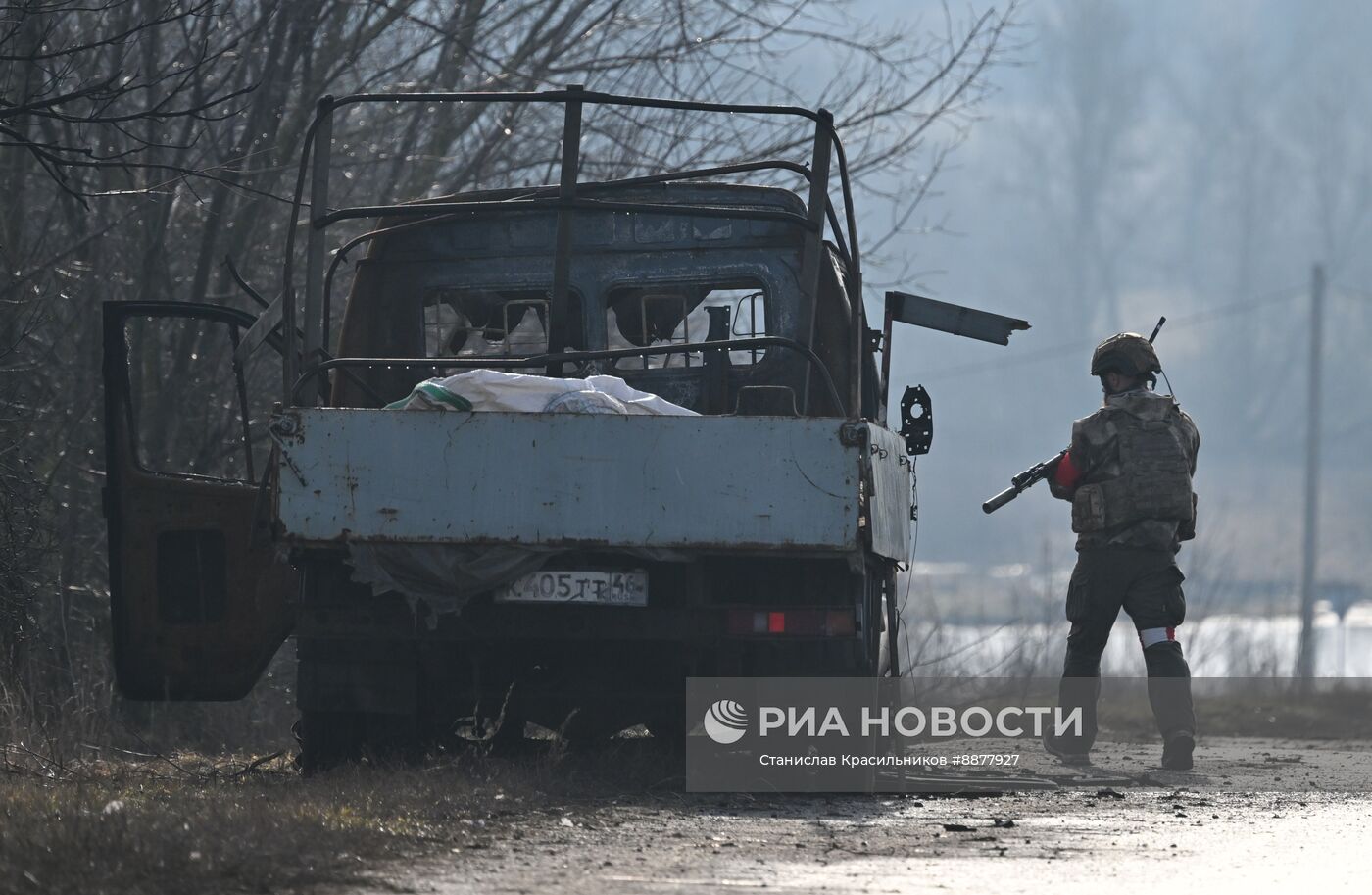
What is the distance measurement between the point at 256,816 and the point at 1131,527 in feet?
15.9

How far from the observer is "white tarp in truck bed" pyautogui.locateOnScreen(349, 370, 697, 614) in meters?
6.98

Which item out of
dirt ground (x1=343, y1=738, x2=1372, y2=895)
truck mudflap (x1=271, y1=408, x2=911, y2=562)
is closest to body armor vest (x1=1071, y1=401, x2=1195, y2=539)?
dirt ground (x1=343, y1=738, x2=1372, y2=895)

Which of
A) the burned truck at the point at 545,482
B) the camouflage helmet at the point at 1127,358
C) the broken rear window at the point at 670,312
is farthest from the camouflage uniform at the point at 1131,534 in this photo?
the broken rear window at the point at 670,312

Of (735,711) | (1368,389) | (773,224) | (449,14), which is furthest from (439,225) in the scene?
(1368,389)

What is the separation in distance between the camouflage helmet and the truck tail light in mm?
2721

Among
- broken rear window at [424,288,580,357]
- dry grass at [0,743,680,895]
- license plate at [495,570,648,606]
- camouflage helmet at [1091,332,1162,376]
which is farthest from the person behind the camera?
camouflage helmet at [1091,332,1162,376]

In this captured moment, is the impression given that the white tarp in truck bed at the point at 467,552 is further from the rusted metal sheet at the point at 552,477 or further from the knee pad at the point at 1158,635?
the knee pad at the point at 1158,635

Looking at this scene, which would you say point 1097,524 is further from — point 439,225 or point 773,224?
point 439,225

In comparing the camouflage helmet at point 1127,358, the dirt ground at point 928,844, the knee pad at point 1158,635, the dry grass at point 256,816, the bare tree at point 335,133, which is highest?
the bare tree at point 335,133

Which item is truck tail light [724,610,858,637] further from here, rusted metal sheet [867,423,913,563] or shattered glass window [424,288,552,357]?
shattered glass window [424,288,552,357]

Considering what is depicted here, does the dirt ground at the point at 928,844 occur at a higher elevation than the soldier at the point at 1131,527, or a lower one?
lower

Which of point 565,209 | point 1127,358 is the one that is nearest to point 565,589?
point 565,209

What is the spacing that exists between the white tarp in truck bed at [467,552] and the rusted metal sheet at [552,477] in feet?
0.33

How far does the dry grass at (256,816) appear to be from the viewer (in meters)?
4.80
